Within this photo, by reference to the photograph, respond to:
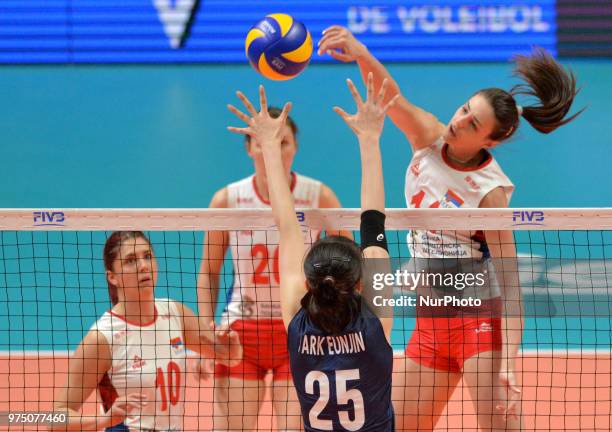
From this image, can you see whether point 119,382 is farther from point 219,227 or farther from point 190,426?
point 190,426

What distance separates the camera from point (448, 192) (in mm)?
4117

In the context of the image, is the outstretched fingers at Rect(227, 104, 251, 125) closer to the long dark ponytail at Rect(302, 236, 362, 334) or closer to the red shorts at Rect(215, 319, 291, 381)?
the long dark ponytail at Rect(302, 236, 362, 334)

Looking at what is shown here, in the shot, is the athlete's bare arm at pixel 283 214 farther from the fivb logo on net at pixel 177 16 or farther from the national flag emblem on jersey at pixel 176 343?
the fivb logo on net at pixel 177 16

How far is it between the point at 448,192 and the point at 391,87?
21.6 inches

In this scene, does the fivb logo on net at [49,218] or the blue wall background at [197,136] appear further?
the blue wall background at [197,136]

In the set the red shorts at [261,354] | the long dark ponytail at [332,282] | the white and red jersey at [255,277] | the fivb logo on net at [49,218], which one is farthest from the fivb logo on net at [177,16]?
the long dark ponytail at [332,282]

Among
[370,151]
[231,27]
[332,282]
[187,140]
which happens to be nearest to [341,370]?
[332,282]

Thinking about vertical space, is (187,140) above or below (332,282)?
above

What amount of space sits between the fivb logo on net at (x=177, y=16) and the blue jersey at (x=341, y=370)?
816 centimetres

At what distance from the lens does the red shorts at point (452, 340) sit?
3998mm

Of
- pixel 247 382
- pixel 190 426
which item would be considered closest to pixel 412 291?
pixel 247 382

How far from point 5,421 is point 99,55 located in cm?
758

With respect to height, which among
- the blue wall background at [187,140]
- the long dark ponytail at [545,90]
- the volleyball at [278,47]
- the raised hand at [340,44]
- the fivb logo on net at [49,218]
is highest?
the blue wall background at [187,140]

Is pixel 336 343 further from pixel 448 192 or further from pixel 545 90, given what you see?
pixel 545 90
